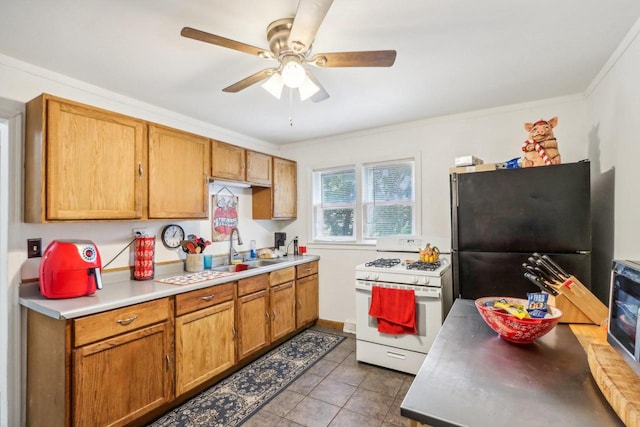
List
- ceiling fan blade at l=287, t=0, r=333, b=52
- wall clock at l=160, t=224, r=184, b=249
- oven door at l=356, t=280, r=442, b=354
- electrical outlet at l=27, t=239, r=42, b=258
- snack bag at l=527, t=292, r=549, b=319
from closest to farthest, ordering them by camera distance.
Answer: ceiling fan blade at l=287, t=0, r=333, b=52 < snack bag at l=527, t=292, r=549, b=319 < electrical outlet at l=27, t=239, r=42, b=258 < oven door at l=356, t=280, r=442, b=354 < wall clock at l=160, t=224, r=184, b=249

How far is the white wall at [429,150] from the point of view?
8.68 ft

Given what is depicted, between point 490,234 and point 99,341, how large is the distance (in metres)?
2.53

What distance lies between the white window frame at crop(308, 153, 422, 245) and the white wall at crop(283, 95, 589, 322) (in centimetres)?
3

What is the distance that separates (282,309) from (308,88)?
2.30 m

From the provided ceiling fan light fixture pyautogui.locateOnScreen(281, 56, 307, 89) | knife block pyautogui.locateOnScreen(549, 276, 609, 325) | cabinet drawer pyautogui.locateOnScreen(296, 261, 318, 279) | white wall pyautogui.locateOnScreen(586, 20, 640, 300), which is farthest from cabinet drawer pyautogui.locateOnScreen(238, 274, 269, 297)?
white wall pyautogui.locateOnScreen(586, 20, 640, 300)

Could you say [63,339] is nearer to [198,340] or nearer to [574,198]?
[198,340]

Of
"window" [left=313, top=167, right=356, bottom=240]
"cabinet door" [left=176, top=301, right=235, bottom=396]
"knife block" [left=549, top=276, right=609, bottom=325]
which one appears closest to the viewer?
"knife block" [left=549, top=276, right=609, bottom=325]

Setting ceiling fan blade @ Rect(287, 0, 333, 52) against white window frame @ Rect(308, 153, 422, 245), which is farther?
white window frame @ Rect(308, 153, 422, 245)

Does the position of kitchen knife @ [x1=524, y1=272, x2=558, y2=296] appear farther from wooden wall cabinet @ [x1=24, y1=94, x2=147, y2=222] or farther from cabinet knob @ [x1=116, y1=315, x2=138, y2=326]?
wooden wall cabinet @ [x1=24, y1=94, x2=147, y2=222]

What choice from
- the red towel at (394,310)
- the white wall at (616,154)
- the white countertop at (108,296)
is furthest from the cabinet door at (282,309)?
the white wall at (616,154)

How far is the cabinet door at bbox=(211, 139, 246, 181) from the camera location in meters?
2.85

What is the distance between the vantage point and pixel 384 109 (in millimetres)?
2877

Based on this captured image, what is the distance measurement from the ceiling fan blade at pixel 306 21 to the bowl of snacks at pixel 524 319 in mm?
1410

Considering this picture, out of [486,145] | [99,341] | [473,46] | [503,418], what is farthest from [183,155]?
[486,145]
